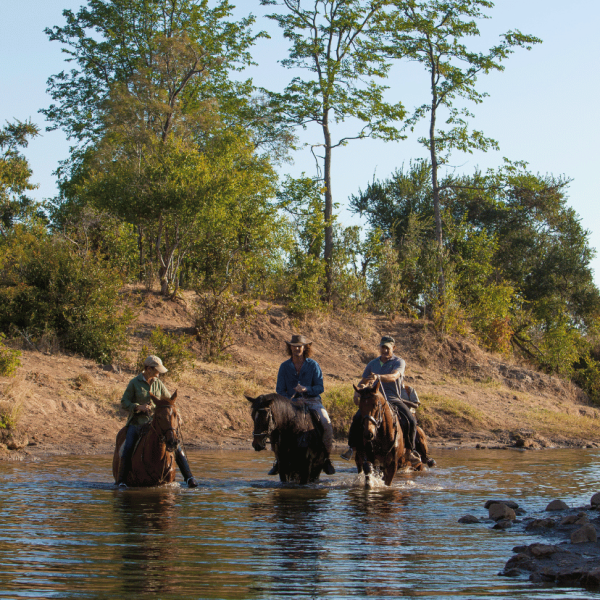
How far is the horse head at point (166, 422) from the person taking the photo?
9656mm

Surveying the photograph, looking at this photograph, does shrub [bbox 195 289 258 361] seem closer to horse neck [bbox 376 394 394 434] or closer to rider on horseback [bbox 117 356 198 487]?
rider on horseback [bbox 117 356 198 487]

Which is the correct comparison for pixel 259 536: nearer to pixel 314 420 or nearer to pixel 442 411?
pixel 314 420

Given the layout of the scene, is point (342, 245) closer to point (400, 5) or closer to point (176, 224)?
point (176, 224)

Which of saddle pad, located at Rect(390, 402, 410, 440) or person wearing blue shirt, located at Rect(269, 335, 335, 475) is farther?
saddle pad, located at Rect(390, 402, 410, 440)

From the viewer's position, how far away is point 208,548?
6844 millimetres

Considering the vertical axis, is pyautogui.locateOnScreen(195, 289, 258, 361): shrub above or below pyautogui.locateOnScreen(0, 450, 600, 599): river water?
above

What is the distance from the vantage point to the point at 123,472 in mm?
10305

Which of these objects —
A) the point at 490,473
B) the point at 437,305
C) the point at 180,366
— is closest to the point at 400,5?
the point at 437,305

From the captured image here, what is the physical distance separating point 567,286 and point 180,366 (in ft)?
85.5

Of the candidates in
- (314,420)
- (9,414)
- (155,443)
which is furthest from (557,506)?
(9,414)

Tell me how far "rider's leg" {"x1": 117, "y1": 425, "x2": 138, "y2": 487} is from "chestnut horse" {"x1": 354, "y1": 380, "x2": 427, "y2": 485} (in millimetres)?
3068

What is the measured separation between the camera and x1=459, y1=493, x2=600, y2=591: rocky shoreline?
5734 mm

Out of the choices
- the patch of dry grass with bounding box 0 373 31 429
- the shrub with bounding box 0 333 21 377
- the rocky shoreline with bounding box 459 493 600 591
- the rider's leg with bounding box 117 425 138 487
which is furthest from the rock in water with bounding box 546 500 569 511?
the shrub with bounding box 0 333 21 377

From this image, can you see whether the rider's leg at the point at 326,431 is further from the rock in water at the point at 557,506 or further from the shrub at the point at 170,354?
the shrub at the point at 170,354
